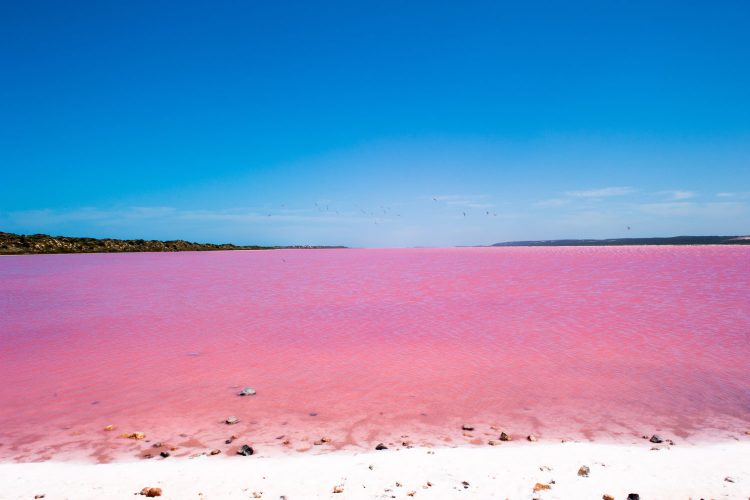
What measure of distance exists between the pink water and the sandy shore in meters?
0.60

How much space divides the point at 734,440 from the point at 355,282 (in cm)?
2079

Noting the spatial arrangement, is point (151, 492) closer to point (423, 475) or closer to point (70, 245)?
point (423, 475)

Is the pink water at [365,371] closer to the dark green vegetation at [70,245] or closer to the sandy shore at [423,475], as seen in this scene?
the sandy shore at [423,475]

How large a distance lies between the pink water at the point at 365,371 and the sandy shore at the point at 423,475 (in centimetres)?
60

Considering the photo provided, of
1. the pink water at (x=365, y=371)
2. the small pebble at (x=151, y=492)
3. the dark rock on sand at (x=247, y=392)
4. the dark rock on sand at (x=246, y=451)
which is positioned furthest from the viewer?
the dark rock on sand at (x=247, y=392)

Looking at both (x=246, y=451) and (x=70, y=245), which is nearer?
(x=246, y=451)

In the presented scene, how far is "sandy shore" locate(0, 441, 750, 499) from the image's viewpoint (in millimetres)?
4324

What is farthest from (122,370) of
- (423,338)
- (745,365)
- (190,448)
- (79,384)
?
(745,365)

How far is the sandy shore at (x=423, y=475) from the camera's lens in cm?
432

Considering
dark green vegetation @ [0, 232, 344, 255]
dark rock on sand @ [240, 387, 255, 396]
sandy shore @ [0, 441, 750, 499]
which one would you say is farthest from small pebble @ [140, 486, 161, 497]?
dark green vegetation @ [0, 232, 344, 255]

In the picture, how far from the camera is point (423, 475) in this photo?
184 inches

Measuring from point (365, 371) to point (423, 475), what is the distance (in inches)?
166

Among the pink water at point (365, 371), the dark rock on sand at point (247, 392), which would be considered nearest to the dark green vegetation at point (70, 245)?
the pink water at point (365, 371)

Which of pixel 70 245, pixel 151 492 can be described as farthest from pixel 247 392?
pixel 70 245
